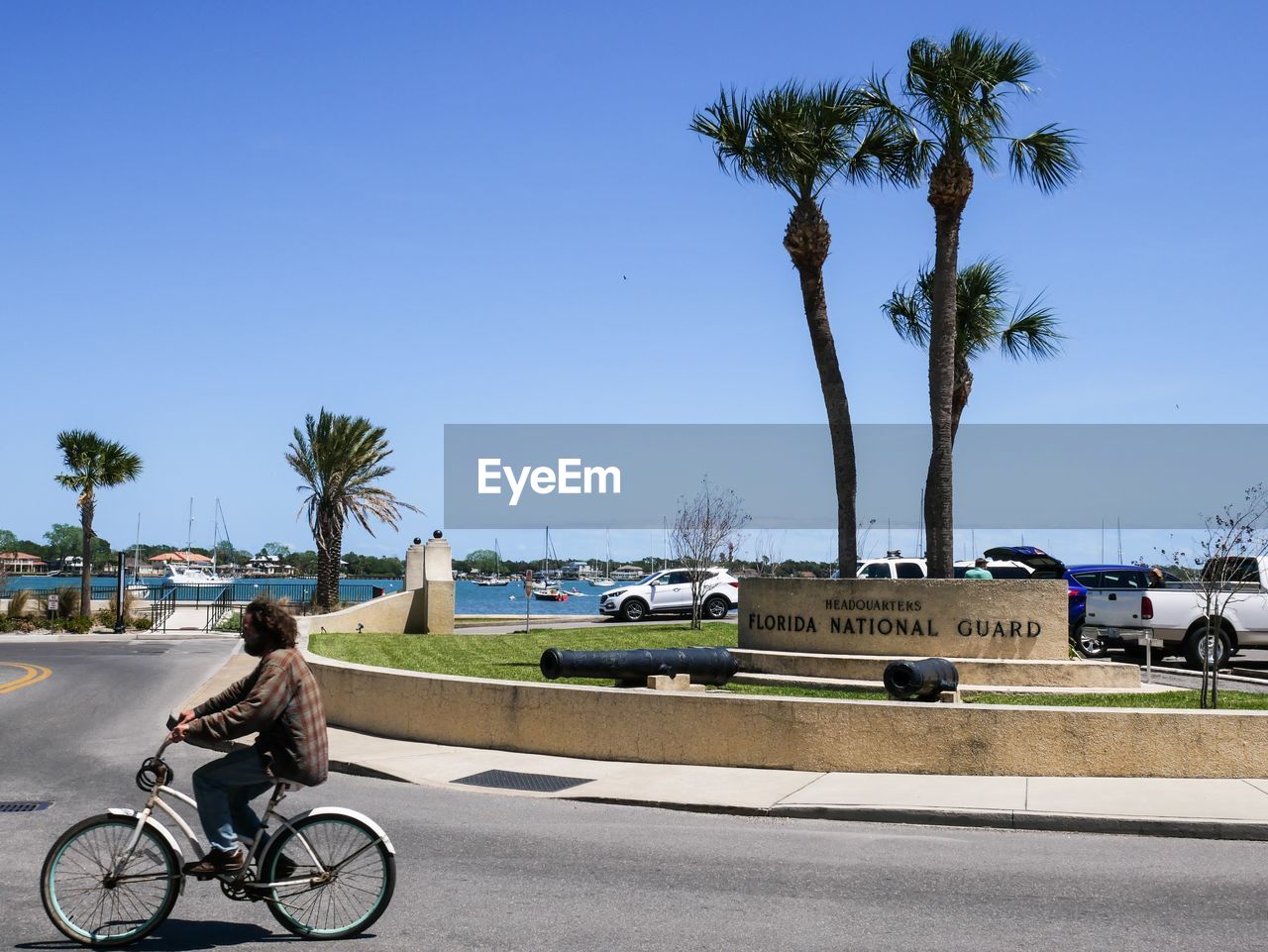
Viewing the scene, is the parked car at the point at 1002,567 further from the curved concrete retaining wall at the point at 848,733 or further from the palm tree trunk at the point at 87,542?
the palm tree trunk at the point at 87,542

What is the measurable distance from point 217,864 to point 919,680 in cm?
884

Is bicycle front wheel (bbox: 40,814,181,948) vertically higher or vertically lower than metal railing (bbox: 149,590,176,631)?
higher

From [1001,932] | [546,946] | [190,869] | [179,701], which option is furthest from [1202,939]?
[179,701]

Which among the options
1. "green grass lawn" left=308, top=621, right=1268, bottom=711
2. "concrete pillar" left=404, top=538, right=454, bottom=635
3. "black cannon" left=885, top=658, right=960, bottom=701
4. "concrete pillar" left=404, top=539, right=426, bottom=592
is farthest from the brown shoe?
"concrete pillar" left=404, top=539, right=426, bottom=592

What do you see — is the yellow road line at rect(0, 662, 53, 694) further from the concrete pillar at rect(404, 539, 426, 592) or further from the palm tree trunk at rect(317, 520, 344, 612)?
the palm tree trunk at rect(317, 520, 344, 612)

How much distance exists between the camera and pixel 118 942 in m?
6.34

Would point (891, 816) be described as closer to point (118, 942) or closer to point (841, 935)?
point (841, 935)

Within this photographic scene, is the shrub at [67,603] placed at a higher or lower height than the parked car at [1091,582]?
lower

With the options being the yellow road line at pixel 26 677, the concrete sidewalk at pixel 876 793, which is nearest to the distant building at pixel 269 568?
→ the yellow road line at pixel 26 677

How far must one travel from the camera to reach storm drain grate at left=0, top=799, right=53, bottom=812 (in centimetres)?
1034

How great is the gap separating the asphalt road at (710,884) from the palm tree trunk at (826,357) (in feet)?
31.0

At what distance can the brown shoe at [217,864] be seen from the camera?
20.8ft

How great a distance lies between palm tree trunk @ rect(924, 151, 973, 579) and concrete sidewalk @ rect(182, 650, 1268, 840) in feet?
22.3

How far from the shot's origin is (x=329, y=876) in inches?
253
